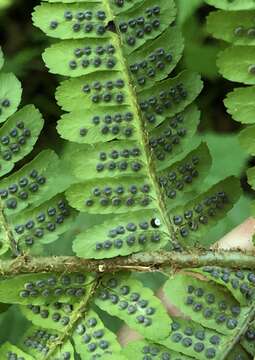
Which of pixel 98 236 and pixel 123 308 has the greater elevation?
pixel 98 236

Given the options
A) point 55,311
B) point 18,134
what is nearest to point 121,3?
point 18,134

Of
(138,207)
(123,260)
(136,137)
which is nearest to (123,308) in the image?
(123,260)

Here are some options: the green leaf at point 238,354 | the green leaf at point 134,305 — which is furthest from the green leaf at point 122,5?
the green leaf at point 238,354

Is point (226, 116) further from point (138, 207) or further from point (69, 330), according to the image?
point (69, 330)

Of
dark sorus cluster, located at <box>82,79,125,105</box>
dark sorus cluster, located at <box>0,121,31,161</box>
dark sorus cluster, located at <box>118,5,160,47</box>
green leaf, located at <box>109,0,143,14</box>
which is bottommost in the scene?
dark sorus cluster, located at <box>0,121,31,161</box>

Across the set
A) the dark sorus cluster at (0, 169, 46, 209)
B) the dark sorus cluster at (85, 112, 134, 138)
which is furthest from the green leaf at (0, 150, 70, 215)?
the dark sorus cluster at (85, 112, 134, 138)

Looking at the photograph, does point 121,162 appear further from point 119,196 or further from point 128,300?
point 128,300

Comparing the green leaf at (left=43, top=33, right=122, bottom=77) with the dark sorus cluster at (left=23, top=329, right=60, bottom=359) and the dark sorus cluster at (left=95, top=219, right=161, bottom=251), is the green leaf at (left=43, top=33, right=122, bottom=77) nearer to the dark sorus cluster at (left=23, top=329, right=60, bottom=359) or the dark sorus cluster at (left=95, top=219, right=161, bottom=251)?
the dark sorus cluster at (left=95, top=219, right=161, bottom=251)
